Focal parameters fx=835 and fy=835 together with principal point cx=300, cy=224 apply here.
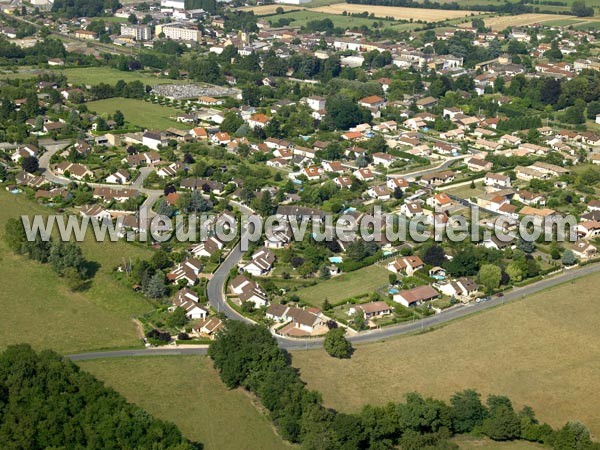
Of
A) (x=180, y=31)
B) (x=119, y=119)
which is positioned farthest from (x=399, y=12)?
(x=119, y=119)

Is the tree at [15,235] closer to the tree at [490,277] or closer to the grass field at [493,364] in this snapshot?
the grass field at [493,364]

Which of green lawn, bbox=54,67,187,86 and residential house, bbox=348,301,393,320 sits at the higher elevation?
green lawn, bbox=54,67,187,86

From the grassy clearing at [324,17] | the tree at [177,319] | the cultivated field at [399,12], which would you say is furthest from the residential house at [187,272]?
the cultivated field at [399,12]

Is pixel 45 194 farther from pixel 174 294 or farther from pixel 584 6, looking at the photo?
pixel 584 6

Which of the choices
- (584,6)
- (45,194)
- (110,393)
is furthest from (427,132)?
(584,6)

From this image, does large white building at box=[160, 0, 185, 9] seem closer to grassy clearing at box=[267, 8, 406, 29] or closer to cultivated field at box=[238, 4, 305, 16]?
cultivated field at box=[238, 4, 305, 16]

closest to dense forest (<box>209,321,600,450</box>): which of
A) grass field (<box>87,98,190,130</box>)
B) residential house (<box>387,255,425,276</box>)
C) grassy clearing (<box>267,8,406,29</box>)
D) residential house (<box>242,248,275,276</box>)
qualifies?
residential house (<box>242,248,275,276</box>)

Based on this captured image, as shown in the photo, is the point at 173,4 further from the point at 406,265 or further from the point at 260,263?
the point at 406,265
